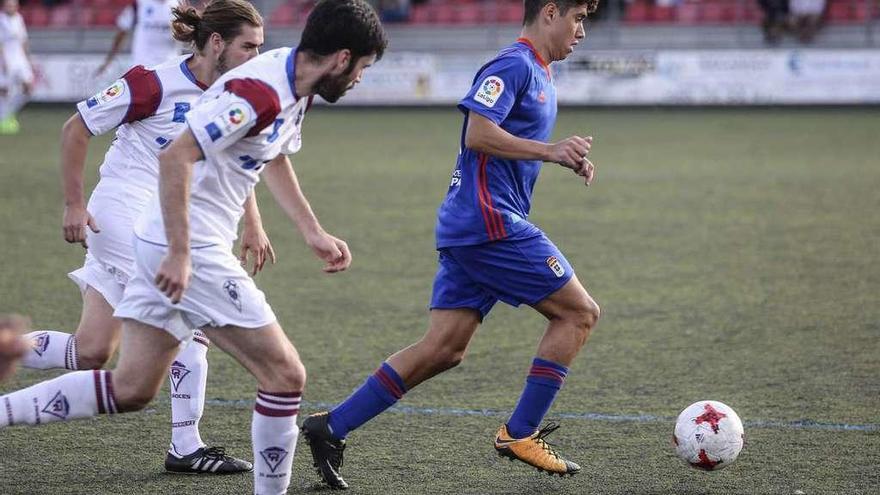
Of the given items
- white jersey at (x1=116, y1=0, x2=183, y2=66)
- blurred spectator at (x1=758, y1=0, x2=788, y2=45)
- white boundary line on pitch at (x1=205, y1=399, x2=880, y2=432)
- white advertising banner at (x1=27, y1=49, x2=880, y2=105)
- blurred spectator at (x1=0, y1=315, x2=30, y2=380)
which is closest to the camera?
blurred spectator at (x1=0, y1=315, x2=30, y2=380)

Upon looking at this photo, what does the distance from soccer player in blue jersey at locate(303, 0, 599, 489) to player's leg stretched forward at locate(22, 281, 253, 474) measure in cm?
42

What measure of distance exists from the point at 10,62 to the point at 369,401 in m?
16.9

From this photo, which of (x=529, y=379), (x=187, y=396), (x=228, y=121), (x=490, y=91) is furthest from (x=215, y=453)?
(x=490, y=91)

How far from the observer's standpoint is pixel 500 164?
15.5ft

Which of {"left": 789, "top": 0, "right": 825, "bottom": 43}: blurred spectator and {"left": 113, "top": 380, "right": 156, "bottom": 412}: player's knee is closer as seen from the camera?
{"left": 113, "top": 380, "right": 156, "bottom": 412}: player's knee

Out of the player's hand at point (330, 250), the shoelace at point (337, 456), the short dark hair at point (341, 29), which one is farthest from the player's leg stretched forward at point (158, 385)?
the short dark hair at point (341, 29)

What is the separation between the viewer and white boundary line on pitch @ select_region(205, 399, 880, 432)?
5.30m

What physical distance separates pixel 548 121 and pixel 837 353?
2649 millimetres

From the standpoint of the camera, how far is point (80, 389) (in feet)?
13.0

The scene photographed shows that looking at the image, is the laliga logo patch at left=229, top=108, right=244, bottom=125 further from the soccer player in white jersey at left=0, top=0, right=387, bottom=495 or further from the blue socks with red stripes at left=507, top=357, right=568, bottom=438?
the blue socks with red stripes at left=507, top=357, right=568, bottom=438

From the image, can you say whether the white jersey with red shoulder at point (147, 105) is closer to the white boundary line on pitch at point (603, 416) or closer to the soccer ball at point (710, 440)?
the white boundary line on pitch at point (603, 416)

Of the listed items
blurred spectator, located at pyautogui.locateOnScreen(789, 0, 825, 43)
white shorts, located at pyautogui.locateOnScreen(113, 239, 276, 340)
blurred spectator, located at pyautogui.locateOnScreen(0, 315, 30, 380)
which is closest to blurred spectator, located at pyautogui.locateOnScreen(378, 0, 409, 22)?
blurred spectator, located at pyautogui.locateOnScreen(789, 0, 825, 43)

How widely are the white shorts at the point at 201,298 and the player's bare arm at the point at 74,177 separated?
0.74 m

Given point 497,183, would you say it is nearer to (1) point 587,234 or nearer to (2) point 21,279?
(2) point 21,279
